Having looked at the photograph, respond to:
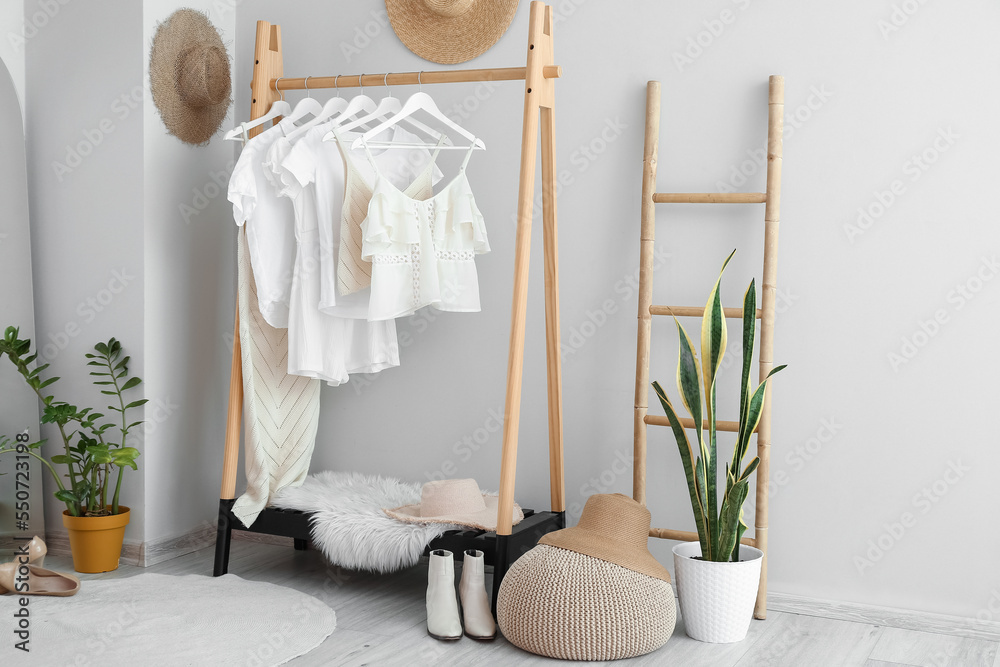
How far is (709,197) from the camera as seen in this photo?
2537 millimetres

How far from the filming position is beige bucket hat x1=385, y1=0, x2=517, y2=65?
2840 mm

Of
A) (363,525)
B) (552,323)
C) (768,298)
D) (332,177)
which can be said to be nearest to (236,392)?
(363,525)

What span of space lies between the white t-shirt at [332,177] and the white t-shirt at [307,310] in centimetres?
3

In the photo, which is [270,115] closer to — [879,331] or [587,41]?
[587,41]

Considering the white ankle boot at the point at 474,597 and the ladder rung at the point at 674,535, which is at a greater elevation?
the ladder rung at the point at 674,535

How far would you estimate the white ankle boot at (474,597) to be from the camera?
2.30 metres

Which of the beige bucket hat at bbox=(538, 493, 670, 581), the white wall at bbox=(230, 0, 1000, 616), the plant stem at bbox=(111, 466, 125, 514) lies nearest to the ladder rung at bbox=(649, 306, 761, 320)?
the white wall at bbox=(230, 0, 1000, 616)

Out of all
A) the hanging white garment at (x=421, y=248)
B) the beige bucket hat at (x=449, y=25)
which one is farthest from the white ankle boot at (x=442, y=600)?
the beige bucket hat at (x=449, y=25)

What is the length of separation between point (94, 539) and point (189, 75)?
155 centimetres

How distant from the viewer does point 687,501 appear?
2.68 m

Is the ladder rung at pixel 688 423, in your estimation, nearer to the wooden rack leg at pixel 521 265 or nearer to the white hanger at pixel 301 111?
the wooden rack leg at pixel 521 265

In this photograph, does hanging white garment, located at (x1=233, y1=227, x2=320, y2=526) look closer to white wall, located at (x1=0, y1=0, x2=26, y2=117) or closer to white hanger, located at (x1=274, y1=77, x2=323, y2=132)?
white hanger, located at (x1=274, y1=77, x2=323, y2=132)

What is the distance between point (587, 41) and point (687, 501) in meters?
1.44

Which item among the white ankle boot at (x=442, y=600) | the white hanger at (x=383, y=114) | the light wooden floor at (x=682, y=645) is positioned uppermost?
the white hanger at (x=383, y=114)
